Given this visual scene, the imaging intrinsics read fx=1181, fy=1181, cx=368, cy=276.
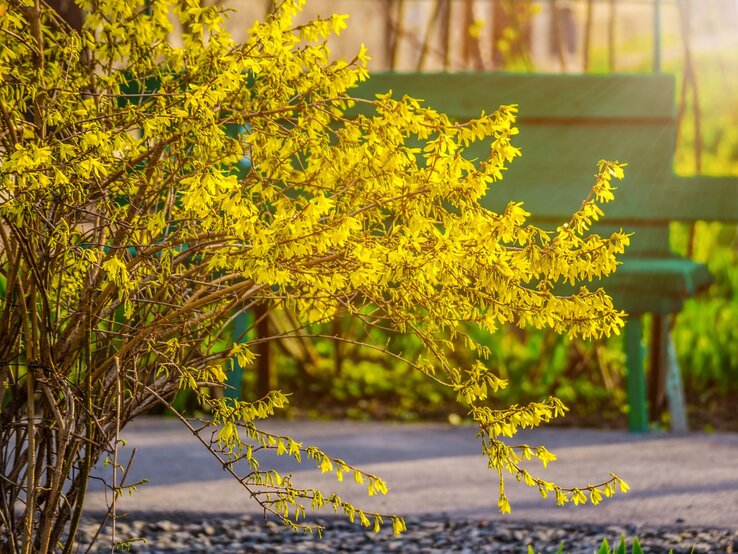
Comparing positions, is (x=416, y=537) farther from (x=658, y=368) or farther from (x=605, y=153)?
(x=605, y=153)

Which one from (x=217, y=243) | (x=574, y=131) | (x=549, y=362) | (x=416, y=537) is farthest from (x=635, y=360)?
(x=217, y=243)

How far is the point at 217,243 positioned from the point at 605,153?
10.4ft

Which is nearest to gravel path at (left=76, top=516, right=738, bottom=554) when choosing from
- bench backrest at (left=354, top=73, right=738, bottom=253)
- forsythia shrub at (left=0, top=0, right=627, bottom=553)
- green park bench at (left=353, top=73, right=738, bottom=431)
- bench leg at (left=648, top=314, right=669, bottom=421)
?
forsythia shrub at (left=0, top=0, right=627, bottom=553)

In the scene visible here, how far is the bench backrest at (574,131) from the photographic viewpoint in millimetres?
4926

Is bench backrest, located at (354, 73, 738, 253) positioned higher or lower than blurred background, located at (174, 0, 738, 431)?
higher

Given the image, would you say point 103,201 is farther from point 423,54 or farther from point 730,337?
point 730,337

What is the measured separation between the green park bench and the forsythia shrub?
2738mm

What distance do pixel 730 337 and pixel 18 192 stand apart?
4.23 m

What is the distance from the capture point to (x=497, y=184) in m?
5.10

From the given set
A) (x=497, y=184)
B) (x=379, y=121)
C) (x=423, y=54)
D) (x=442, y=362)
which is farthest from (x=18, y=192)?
(x=423, y=54)

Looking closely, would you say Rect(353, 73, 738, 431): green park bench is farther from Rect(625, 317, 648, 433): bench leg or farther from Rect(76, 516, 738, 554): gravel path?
Rect(76, 516, 738, 554): gravel path

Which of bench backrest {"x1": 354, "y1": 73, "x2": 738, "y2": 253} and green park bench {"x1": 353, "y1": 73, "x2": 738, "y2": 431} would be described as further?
bench backrest {"x1": 354, "y1": 73, "x2": 738, "y2": 253}

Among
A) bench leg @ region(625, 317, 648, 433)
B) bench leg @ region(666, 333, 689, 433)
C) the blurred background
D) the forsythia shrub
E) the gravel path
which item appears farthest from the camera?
the blurred background

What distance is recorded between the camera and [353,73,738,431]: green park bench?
480 cm
